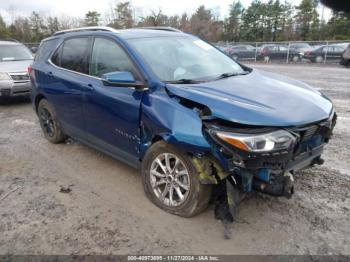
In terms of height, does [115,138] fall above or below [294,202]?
above

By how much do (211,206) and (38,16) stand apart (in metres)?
49.7

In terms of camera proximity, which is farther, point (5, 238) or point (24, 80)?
point (24, 80)

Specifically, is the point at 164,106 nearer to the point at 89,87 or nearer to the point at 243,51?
the point at 89,87

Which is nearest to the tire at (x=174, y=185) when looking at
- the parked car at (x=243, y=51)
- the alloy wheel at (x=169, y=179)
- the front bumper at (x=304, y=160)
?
the alloy wheel at (x=169, y=179)

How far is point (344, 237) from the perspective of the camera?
2.78 meters

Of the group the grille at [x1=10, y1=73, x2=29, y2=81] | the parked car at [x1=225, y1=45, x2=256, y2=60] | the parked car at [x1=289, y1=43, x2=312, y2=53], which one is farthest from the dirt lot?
the parked car at [x1=225, y1=45, x2=256, y2=60]

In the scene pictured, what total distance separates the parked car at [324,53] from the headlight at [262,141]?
2069 centimetres

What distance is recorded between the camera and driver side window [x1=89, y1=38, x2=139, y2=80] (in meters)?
3.55

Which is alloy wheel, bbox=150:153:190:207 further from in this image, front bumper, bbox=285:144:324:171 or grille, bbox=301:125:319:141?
grille, bbox=301:125:319:141

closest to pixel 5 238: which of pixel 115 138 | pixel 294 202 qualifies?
pixel 115 138

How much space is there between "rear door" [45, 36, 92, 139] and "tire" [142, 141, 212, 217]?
56.2 inches

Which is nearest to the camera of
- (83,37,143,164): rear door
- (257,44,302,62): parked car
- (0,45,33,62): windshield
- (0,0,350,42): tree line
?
(83,37,143,164): rear door

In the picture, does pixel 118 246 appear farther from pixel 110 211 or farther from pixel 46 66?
pixel 46 66

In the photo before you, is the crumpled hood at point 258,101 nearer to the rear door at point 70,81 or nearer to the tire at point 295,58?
the rear door at point 70,81
